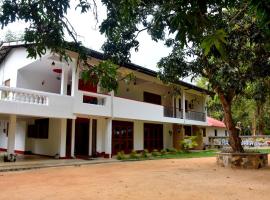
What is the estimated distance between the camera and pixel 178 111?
27.3 metres

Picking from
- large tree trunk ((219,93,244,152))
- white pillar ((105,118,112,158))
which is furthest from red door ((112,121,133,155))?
large tree trunk ((219,93,244,152))

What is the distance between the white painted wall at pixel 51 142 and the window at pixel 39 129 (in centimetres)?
30

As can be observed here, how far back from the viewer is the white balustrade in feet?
46.4

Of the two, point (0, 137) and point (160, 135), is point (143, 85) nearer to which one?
point (160, 135)

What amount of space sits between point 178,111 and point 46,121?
11850 mm

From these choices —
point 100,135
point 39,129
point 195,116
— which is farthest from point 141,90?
point 39,129

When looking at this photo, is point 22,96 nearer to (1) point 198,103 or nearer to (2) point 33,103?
(2) point 33,103

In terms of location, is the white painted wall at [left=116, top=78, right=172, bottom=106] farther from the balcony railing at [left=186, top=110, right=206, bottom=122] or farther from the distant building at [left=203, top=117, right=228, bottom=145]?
the distant building at [left=203, top=117, right=228, bottom=145]

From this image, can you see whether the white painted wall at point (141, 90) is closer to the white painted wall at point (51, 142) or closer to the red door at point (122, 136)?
the red door at point (122, 136)

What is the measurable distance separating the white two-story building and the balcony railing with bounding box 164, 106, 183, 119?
0.08 metres

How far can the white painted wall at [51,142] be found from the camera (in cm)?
1822

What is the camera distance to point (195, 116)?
96.2 ft

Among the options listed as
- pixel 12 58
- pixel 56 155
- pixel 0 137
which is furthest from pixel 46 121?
pixel 0 137

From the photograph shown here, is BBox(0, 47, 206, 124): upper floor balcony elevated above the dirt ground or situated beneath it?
elevated above
